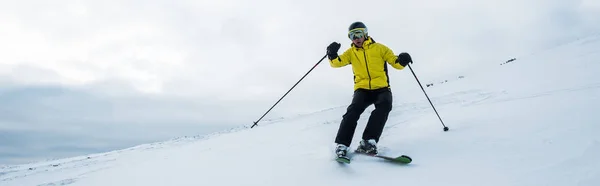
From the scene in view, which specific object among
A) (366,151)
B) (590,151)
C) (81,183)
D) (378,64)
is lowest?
(590,151)

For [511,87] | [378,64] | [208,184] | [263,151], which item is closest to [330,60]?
[378,64]

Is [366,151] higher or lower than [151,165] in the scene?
lower

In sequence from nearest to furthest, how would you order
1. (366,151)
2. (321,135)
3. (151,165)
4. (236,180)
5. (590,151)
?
(590,151), (236,180), (366,151), (151,165), (321,135)

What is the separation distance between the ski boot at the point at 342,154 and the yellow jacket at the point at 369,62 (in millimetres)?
1009

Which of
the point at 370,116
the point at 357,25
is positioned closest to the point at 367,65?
the point at 357,25

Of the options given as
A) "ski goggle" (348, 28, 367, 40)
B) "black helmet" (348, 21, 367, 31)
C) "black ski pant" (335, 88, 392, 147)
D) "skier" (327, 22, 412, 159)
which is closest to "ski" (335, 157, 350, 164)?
"black ski pant" (335, 88, 392, 147)

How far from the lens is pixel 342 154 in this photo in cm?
395

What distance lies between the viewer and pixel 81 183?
5.39m

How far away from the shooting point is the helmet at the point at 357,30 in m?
4.66

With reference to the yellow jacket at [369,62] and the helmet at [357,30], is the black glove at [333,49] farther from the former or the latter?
the helmet at [357,30]

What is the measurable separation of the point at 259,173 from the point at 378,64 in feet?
6.83

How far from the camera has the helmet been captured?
466cm

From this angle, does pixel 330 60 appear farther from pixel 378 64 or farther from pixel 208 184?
pixel 208 184

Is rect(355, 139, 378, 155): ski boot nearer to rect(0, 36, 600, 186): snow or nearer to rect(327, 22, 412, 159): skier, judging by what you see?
rect(0, 36, 600, 186): snow
